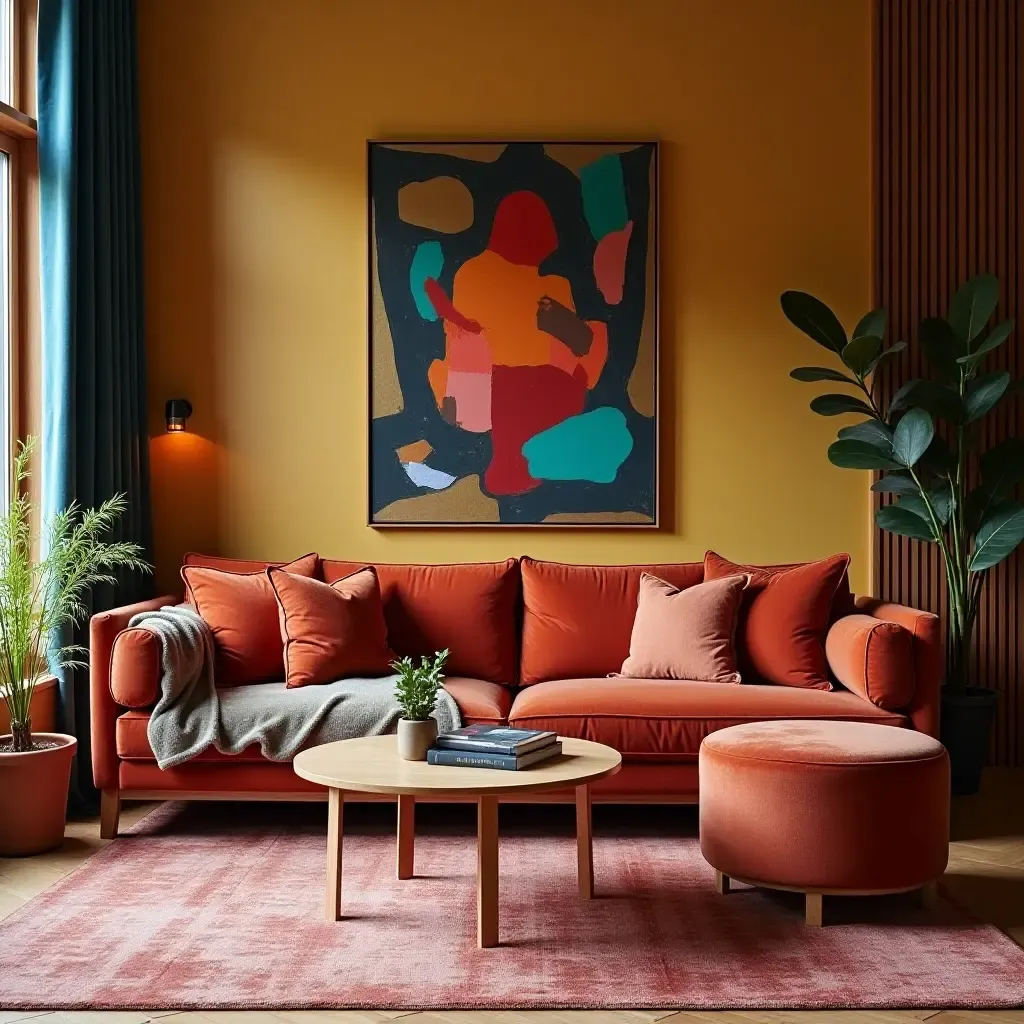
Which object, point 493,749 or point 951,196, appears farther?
point 951,196

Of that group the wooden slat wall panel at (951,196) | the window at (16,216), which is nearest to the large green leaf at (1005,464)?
the wooden slat wall panel at (951,196)

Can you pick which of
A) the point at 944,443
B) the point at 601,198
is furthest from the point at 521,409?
the point at 944,443

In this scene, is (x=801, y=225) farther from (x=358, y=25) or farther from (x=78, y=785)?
(x=78, y=785)

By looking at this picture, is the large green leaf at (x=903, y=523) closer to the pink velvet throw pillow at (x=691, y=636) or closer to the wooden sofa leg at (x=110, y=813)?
the pink velvet throw pillow at (x=691, y=636)

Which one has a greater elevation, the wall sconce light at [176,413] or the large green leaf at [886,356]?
the large green leaf at [886,356]

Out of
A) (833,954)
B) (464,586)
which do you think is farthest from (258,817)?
(833,954)

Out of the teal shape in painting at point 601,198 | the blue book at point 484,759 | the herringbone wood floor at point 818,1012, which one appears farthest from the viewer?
the teal shape in painting at point 601,198

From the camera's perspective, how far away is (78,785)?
4262mm

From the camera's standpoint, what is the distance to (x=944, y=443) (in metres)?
4.58

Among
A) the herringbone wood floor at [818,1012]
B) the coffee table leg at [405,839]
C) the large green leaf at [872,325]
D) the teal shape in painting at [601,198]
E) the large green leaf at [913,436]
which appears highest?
the teal shape in painting at [601,198]

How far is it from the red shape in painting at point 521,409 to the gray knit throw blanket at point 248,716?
132 centimetres

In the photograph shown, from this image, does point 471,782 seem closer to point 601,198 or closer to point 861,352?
point 861,352

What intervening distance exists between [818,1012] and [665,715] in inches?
55.7

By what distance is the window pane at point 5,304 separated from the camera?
438 centimetres
